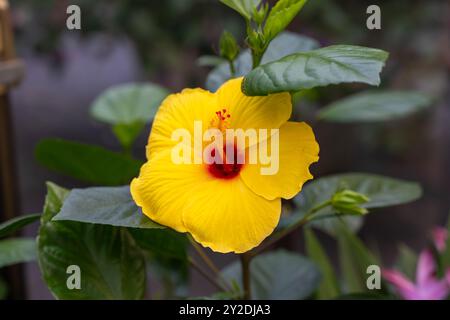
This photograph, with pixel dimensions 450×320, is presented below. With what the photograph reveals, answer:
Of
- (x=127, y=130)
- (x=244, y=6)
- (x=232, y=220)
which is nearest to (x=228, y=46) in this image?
(x=244, y=6)

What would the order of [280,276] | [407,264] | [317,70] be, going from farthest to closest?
[407,264], [280,276], [317,70]

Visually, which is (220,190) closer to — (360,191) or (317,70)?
(317,70)

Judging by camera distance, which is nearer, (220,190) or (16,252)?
(220,190)

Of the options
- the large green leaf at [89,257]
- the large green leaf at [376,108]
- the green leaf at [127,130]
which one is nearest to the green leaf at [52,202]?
the large green leaf at [89,257]

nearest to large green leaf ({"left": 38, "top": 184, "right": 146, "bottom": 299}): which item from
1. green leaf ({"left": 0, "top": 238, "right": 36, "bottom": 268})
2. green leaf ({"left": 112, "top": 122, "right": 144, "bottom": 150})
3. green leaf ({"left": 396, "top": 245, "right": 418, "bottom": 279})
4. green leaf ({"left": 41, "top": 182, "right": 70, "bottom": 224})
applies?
green leaf ({"left": 41, "top": 182, "right": 70, "bottom": 224})

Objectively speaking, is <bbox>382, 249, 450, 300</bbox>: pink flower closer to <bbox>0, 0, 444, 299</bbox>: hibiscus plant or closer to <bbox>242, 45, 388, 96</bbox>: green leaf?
<bbox>0, 0, 444, 299</bbox>: hibiscus plant

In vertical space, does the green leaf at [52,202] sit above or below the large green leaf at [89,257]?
above

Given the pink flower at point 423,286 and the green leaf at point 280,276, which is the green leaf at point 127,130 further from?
the pink flower at point 423,286
